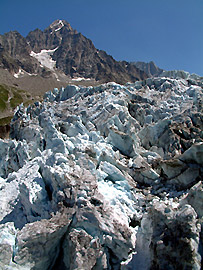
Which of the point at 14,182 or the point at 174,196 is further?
the point at 14,182

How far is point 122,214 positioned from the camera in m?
13.5

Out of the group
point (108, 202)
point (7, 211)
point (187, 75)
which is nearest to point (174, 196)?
point (108, 202)

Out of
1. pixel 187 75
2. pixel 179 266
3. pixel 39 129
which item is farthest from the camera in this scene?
pixel 187 75

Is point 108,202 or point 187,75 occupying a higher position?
point 187,75

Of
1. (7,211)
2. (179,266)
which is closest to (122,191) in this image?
(179,266)

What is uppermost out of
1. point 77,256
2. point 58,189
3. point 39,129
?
point 39,129

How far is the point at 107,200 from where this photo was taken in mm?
14312

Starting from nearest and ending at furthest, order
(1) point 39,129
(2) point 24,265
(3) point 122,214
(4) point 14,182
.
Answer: (2) point 24,265 → (3) point 122,214 → (4) point 14,182 → (1) point 39,129

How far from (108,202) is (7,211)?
7993 mm

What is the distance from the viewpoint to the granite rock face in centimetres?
999

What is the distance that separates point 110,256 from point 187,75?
4793cm

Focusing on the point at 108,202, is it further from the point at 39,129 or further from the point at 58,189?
the point at 39,129

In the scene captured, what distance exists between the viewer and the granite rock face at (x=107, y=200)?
32.8 ft

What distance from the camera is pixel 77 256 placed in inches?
402
